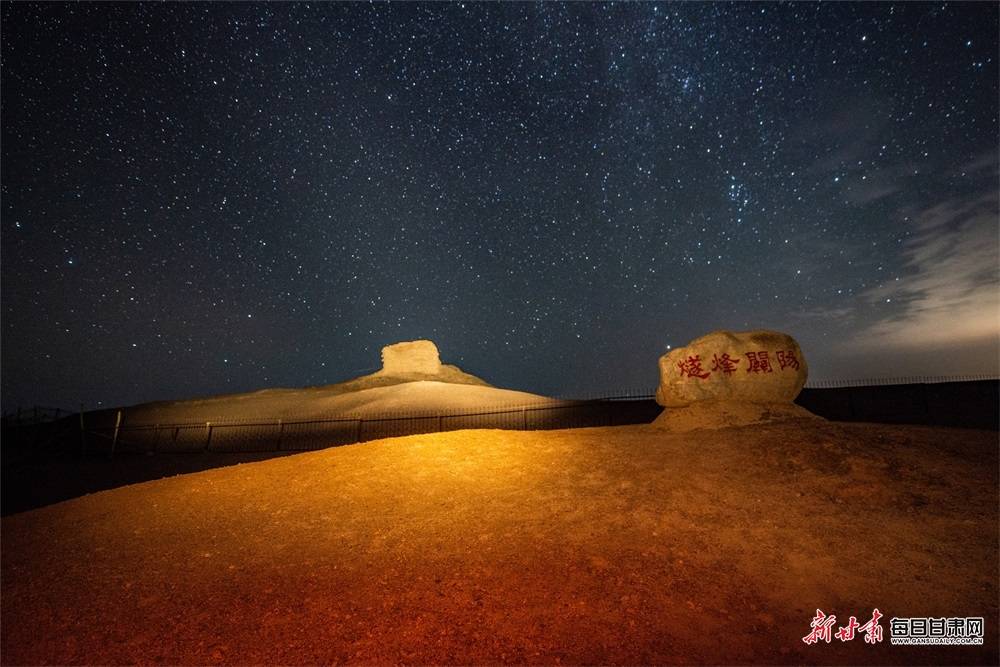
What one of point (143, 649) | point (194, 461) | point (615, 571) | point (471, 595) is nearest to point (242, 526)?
point (143, 649)

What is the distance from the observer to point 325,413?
33.7m

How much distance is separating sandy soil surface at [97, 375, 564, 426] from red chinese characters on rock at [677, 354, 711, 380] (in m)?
21.3

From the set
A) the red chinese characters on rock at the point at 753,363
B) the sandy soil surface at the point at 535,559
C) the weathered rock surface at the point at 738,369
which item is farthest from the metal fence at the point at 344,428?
the sandy soil surface at the point at 535,559

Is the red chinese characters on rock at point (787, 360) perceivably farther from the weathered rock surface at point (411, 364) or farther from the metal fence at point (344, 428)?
the weathered rock surface at point (411, 364)

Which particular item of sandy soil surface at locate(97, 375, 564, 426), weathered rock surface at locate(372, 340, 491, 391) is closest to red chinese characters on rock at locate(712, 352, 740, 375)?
sandy soil surface at locate(97, 375, 564, 426)

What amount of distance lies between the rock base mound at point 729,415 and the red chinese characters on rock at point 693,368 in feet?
2.50

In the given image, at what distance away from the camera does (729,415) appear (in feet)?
37.2

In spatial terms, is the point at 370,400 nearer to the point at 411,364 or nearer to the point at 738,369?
the point at 411,364

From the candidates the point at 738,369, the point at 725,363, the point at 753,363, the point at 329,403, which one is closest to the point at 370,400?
the point at 329,403

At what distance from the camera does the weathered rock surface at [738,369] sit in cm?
1163

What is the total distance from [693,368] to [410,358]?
135 feet

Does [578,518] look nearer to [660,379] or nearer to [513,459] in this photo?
[513,459]

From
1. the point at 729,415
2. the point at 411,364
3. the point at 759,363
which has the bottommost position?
the point at 729,415

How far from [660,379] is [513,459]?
5.60 m
